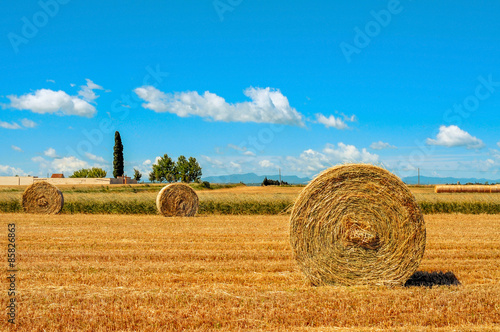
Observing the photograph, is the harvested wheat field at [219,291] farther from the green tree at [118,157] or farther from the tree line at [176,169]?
the tree line at [176,169]

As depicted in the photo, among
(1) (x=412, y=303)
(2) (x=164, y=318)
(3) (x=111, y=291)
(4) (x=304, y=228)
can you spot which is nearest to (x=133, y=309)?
(2) (x=164, y=318)

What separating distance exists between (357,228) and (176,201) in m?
14.0

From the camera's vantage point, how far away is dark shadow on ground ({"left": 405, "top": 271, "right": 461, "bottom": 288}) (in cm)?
772

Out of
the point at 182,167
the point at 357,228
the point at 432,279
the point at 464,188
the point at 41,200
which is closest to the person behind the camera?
the point at 357,228

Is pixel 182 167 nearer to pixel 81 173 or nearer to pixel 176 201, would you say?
pixel 81 173

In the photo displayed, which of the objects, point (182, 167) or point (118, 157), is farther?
point (182, 167)

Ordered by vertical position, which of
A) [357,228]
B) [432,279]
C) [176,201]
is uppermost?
[176,201]

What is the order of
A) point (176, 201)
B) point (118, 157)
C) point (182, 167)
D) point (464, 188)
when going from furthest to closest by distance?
point (182, 167) → point (118, 157) → point (464, 188) → point (176, 201)

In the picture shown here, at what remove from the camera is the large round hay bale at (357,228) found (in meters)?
7.55

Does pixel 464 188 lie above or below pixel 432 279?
above

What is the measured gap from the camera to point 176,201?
20672 millimetres

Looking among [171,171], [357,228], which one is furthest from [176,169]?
[357,228]

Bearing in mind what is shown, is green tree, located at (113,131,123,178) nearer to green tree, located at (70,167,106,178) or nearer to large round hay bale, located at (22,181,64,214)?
green tree, located at (70,167,106,178)

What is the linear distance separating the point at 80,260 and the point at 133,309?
4.24 meters
